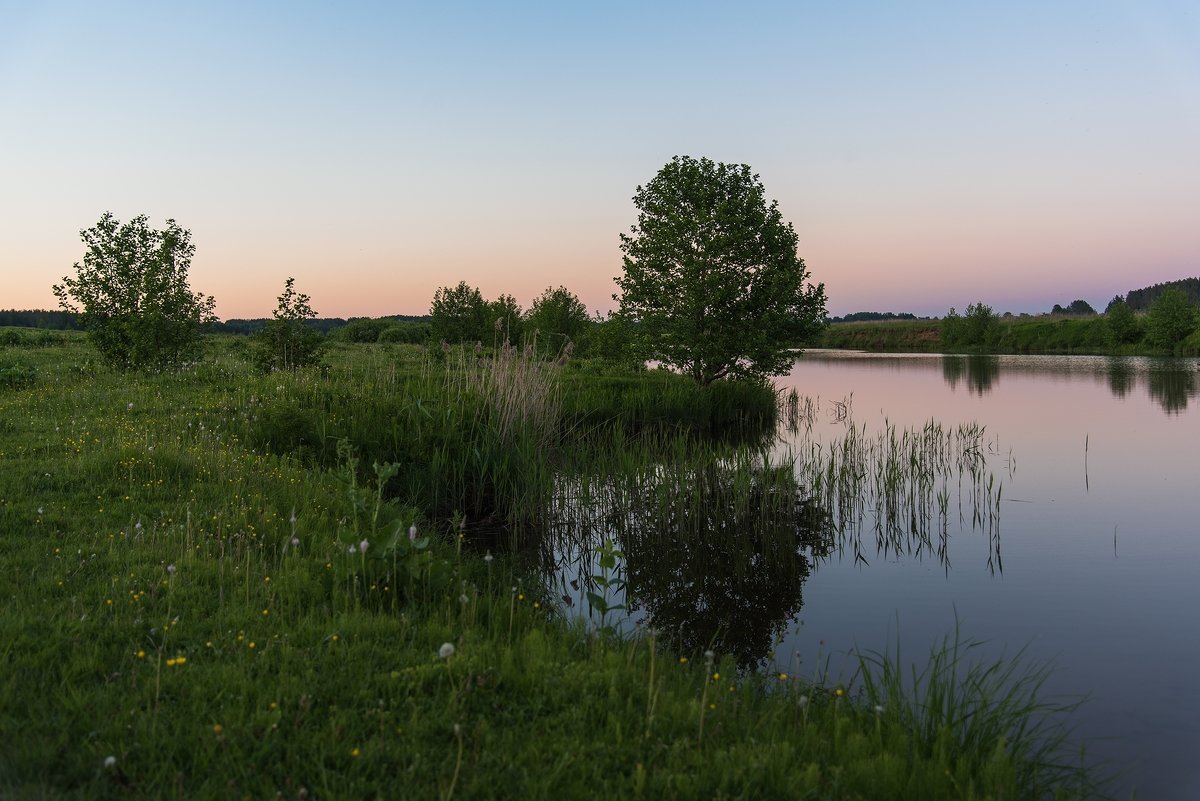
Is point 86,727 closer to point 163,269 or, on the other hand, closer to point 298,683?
point 298,683

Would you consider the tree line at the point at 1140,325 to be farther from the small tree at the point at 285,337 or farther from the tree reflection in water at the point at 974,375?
the small tree at the point at 285,337

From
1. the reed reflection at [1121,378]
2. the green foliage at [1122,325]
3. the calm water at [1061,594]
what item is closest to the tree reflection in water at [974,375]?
the reed reflection at [1121,378]

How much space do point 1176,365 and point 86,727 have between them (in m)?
57.3

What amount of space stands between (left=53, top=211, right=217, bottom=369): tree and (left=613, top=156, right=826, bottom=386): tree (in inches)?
559

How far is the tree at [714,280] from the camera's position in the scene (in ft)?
79.7

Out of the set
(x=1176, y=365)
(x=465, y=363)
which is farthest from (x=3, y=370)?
(x=1176, y=365)

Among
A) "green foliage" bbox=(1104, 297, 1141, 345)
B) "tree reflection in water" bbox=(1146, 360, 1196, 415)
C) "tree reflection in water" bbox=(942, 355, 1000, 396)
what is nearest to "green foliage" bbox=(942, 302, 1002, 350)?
"green foliage" bbox=(1104, 297, 1141, 345)

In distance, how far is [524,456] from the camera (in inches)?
444

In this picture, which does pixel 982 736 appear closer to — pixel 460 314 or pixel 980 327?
pixel 460 314

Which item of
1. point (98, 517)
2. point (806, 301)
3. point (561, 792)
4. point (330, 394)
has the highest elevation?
point (806, 301)

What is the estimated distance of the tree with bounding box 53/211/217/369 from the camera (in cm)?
1775

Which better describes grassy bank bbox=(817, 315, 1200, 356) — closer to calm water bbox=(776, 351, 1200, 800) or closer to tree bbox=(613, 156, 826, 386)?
tree bbox=(613, 156, 826, 386)

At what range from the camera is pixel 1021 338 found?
81188 mm

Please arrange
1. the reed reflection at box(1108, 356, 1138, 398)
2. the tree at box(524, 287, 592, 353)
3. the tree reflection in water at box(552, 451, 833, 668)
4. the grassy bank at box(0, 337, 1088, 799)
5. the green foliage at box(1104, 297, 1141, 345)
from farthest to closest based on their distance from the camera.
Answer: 1. the green foliage at box(1104, 297, 1141, 345)
2. the tree at box(524, 287, 592, 353)
3. the reed reflection at box(1108, 356, 1138, 398)
4. the tree reflection in water at box(552, 451, 833, 668)
5. the grassy bank at box(0, 337, 1088, 799)
